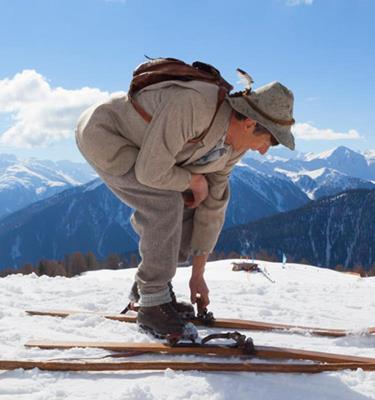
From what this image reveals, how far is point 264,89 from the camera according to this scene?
3.12 m

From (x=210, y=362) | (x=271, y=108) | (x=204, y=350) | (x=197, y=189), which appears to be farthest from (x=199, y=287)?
(x=271, y=108)

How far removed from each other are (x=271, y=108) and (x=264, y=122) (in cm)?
10

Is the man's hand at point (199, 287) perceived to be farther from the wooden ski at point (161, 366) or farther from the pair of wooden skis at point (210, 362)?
the wooden ski at point (161, 366)

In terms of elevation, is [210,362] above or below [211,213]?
below

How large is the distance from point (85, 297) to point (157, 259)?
2039mm

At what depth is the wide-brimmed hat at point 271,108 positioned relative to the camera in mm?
3031

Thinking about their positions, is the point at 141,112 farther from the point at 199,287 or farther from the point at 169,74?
the point at 199,287

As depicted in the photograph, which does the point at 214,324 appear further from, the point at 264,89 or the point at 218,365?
the point at 264,89

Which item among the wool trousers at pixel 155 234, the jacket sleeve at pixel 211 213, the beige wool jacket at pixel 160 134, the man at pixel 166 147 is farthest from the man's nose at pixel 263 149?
the wool trousers at pixel 155 234

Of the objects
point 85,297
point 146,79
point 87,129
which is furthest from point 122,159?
point 85,297

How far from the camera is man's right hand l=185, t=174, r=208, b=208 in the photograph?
11.4ft

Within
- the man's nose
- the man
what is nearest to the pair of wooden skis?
the man

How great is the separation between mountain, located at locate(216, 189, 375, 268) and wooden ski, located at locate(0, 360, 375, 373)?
151776 millimetres

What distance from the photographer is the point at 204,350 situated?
2926 millimetres
